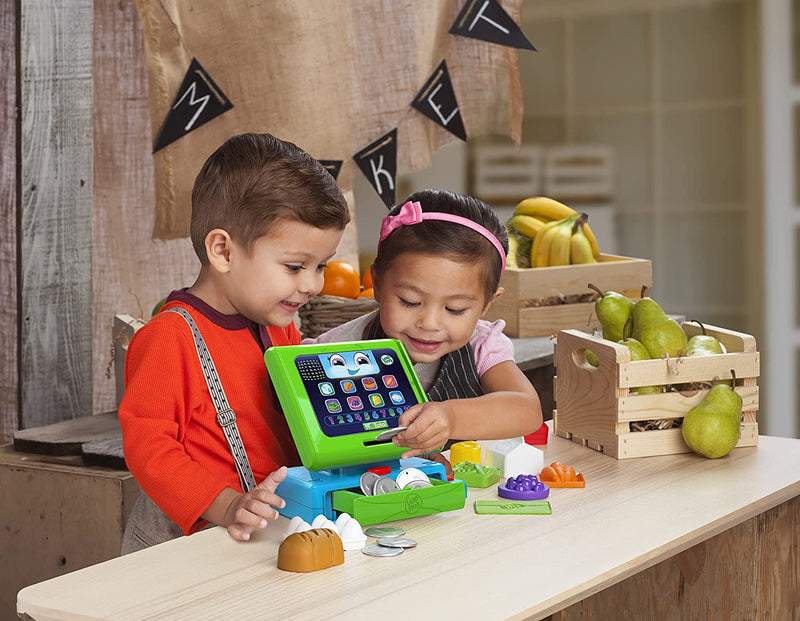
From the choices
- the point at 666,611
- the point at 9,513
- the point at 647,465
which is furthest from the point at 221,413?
the point at 9,513

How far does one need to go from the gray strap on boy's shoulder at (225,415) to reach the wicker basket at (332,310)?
43.0 inches

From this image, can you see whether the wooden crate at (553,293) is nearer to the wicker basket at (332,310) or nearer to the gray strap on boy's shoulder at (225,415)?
the wicker basket at (332,310)

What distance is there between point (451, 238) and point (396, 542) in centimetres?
57

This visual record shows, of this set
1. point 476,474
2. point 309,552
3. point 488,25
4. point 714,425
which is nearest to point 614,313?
point 714,425

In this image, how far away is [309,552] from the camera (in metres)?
1.04

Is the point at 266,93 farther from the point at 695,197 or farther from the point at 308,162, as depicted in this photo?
the point at 695,197

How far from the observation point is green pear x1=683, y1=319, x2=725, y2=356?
1.60 meters

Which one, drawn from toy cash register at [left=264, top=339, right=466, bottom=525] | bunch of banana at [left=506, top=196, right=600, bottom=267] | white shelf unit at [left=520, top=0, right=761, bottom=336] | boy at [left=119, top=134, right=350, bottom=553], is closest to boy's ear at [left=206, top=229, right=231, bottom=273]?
boy at [left=119, top=134, right=350, bottom=553]

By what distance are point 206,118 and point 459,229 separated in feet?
4.77

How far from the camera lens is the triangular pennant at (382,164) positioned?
123 inches

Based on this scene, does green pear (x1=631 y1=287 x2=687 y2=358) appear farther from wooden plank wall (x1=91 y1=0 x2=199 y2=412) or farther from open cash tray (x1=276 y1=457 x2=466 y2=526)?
wooden plank wall (x1=91 y1=0 x2=199 y2=412)

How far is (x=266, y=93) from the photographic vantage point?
9.51 ft

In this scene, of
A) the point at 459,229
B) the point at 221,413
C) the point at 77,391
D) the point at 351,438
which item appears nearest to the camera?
the point at 351,438

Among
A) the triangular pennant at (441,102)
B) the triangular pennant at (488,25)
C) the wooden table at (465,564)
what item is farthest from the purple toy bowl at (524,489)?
the triangular pennant at (488,25)
